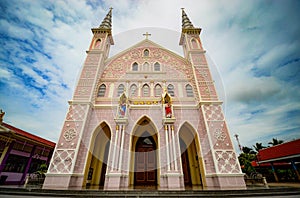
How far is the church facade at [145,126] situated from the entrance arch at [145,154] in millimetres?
66

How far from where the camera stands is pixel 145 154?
1096 centimetres

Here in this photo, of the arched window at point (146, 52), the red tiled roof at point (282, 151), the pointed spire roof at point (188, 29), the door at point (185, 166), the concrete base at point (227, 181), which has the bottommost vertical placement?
the concrete base at point (227, 181)

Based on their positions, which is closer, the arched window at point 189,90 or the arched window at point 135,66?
the arched window at point 189,90

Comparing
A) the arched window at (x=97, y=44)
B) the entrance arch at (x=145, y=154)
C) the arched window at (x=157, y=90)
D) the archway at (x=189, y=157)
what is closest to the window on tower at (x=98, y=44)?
the arched window at (x=97, y=44)

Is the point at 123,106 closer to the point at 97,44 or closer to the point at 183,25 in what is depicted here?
the point at 97,44

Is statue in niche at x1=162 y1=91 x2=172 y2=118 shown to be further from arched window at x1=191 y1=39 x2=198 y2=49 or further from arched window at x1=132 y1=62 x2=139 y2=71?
arched window at x1=191 y1=39 x2=198 y2=49

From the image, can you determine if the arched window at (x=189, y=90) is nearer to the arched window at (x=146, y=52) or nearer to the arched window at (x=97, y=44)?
the arched window at (x=146, y=52)

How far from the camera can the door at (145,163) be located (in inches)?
406

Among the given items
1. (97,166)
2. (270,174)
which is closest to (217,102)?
(97,166)

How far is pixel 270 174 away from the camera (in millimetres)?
16688

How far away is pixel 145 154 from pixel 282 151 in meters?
12.4

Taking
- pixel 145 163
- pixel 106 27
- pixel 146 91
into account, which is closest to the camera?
pixel 145 163

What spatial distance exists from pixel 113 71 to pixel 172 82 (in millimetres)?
5179

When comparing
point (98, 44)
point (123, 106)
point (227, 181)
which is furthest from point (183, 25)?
point (227, 181)
